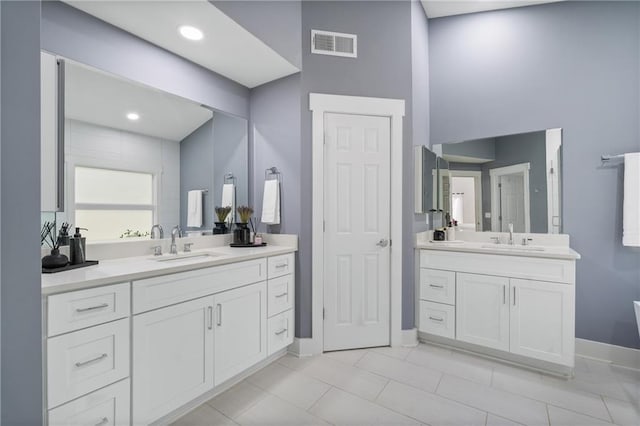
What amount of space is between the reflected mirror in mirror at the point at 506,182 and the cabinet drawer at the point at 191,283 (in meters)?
2.08

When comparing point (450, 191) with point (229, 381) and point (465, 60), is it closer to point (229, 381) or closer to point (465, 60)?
point (465, 60)

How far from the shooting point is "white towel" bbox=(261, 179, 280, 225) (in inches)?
103

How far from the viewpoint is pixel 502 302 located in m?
2.36

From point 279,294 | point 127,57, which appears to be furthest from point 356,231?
point 127,57

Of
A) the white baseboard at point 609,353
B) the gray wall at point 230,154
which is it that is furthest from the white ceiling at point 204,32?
the white baseboard at point 609,353

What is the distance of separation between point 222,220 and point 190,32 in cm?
143

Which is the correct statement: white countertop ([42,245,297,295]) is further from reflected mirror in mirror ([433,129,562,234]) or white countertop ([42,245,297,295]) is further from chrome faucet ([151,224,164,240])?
reflected mirror in mirror ([433,129,562,234])

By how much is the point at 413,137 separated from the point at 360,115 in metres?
0.54

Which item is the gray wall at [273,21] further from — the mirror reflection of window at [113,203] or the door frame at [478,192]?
the door frame at [478,192]

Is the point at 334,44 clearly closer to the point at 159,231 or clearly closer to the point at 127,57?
the point at 127,57

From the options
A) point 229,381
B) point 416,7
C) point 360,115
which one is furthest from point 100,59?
point 416,7

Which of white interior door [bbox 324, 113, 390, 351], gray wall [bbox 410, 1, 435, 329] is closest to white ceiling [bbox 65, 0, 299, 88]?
white interior door [bbox 324, 113, 390, 351]

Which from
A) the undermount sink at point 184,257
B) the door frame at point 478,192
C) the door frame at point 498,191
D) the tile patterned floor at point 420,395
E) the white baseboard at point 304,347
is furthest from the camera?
the door frame at point 478,192

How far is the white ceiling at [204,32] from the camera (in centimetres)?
177
